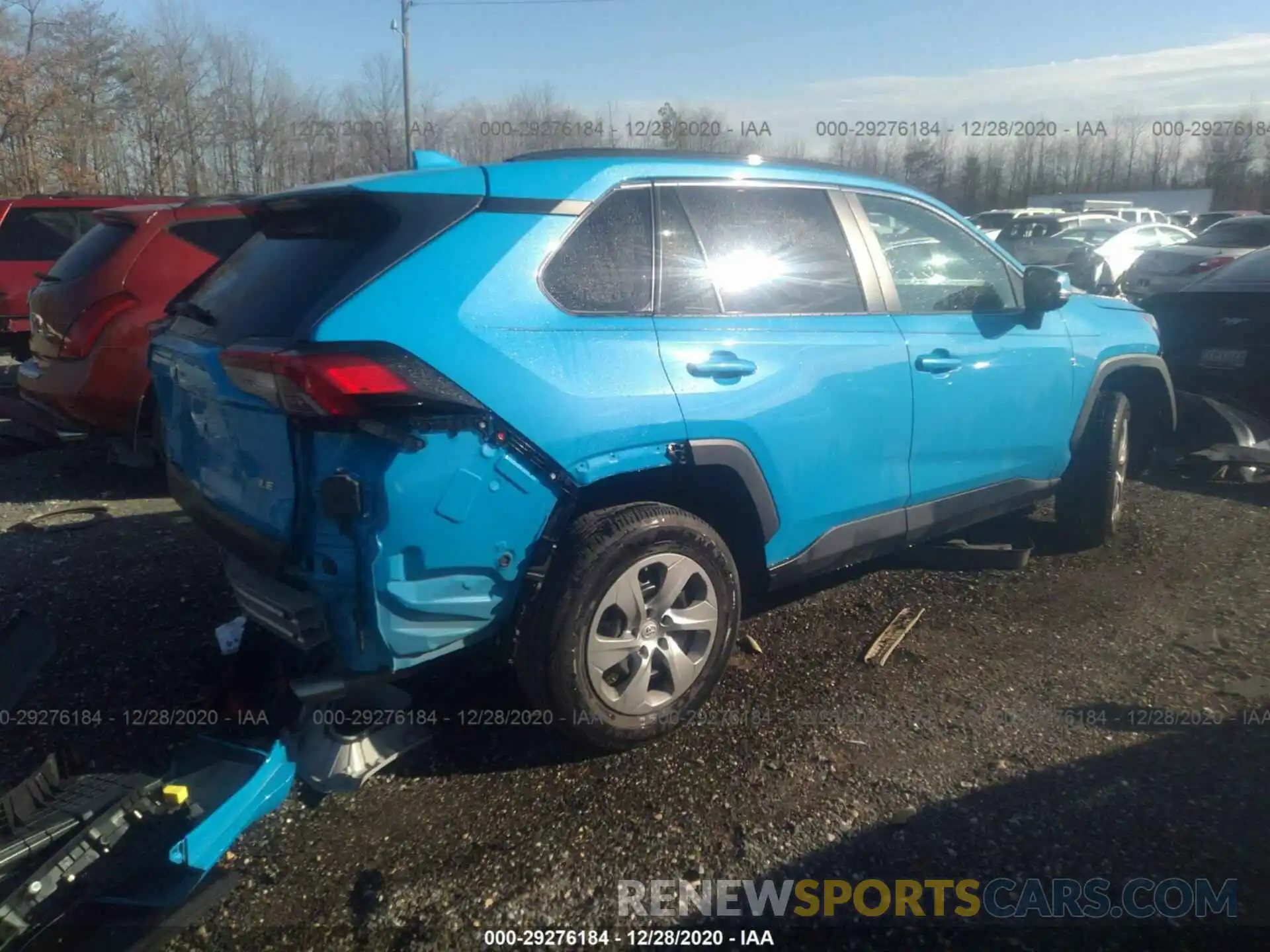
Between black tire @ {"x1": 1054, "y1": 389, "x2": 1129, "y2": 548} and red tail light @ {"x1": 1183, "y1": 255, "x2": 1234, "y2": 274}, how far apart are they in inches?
404

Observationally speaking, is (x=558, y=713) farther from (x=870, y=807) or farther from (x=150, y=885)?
(x=150, y=885)

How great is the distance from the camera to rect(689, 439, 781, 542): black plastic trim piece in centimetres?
295

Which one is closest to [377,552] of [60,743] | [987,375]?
[60,743]

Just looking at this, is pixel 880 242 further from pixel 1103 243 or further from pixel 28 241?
pixel 1103 243

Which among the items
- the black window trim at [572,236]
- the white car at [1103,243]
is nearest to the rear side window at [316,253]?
the black window trim at [572,236]

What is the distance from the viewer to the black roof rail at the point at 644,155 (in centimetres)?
310

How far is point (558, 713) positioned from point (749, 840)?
68cm

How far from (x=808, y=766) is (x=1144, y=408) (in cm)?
370

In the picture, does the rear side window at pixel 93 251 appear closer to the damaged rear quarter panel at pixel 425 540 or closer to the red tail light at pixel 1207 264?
the damaged rear quarter panel at pixel 425 540

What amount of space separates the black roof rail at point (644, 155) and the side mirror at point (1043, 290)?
3.90 feet

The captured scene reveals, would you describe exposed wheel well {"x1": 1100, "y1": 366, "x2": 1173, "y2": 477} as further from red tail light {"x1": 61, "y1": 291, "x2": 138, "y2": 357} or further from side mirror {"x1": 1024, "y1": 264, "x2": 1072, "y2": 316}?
red tail light {"x1": 61, "y1": 291, "x2": 138, "y2": 357}

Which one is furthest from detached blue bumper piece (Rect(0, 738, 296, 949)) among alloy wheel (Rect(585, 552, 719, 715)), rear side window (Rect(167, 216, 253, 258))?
rear side window (Rect(167, 216, 253, 258))

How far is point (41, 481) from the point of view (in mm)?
6141

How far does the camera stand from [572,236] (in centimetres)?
282
